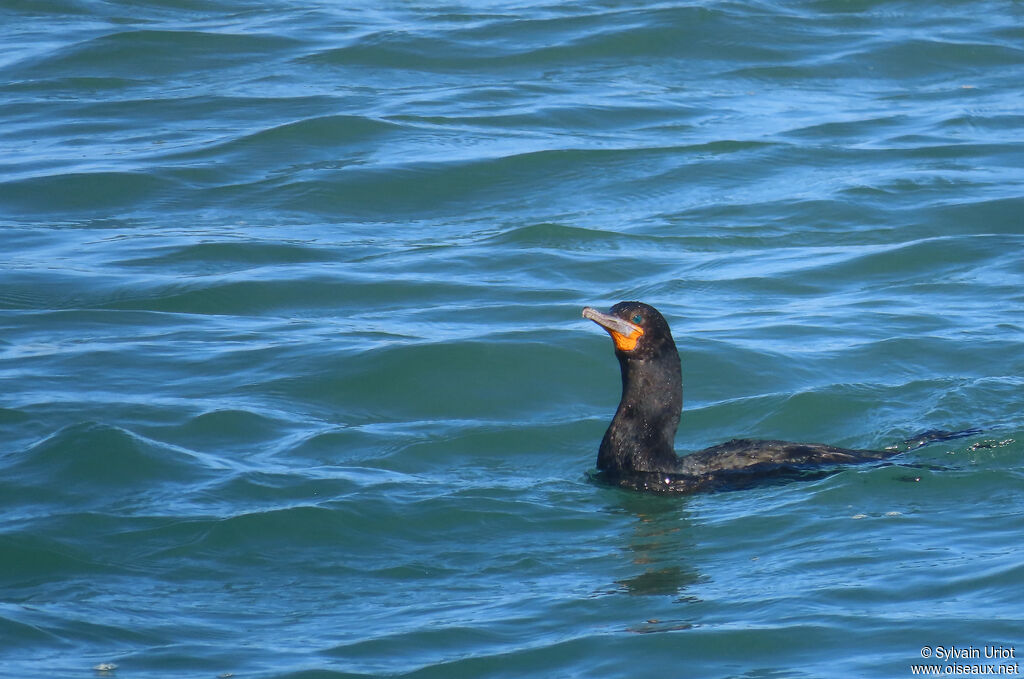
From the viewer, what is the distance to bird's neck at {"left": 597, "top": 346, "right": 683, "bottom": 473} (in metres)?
8.30

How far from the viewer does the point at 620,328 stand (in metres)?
8.23

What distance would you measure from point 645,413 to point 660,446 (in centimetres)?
19

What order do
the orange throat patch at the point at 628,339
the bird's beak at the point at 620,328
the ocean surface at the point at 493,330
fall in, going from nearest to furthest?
1. the ocean surface at the point at 493,330
2. the bird's beak at the point at 620,328
3. the orange throat patch at the point at 628,339

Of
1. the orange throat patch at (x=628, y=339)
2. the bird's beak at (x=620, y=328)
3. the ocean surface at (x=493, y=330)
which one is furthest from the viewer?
the orange throat patch at (x=628, y=339)

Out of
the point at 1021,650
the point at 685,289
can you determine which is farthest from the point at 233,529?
the point at 685,289

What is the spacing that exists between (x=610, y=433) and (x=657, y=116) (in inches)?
387

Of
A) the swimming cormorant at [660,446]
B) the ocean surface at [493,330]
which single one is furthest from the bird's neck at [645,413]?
the ocean surface at [493,330]

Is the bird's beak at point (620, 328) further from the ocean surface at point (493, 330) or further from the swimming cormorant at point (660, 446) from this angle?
the ocean surface at point (493, 330)

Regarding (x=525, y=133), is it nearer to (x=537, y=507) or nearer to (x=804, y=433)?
(x=804, y=433)

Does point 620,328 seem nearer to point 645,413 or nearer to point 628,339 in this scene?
point 628,339

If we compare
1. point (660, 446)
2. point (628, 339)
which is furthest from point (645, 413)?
point (628, 339)

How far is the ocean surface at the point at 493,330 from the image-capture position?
6.53 metres

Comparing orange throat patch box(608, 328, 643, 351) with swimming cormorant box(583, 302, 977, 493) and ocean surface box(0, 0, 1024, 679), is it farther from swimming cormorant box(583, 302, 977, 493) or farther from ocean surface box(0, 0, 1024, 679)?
ocean surface box(0, 0, 1024, 679)

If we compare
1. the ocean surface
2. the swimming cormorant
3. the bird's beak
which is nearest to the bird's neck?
the swimming cormorant
